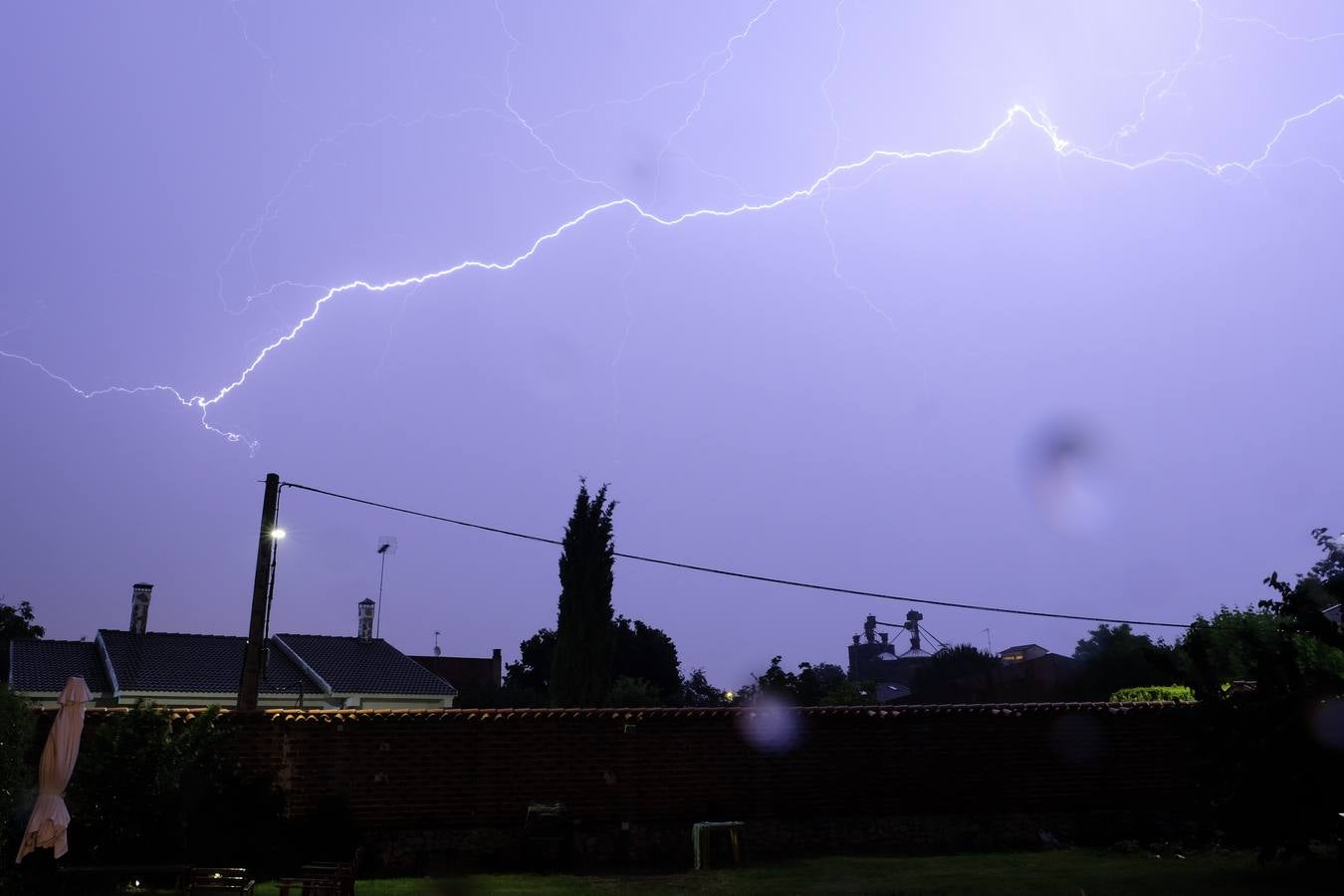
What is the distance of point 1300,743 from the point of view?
36.3 feet

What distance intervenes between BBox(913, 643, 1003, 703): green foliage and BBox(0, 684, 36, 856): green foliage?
5411 cm

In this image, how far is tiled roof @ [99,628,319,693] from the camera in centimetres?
3152

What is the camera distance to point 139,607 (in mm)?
36500

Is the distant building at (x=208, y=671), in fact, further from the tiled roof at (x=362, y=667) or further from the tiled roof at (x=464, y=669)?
the tiled roof at (x=464, y=669)

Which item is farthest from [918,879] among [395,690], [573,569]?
[395,690]

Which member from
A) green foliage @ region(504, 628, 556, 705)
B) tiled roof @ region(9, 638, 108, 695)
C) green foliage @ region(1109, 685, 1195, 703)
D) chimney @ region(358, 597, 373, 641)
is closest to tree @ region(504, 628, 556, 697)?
green foliage @ region(504, 628, 556, 705)

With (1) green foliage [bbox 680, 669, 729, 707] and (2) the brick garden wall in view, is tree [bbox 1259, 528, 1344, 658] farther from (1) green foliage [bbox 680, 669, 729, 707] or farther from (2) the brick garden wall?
(1) green foliage [bbox 680, 669, 729, 707]

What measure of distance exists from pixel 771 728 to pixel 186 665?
26.3m

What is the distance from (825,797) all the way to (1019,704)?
415 centimetres

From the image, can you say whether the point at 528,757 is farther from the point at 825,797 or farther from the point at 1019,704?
the point at 1019,704

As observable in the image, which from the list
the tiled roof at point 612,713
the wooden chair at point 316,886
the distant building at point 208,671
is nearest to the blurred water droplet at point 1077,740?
the tiled roof at point 612,713

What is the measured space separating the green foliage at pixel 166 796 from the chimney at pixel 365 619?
28.3m

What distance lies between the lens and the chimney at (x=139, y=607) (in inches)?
1431

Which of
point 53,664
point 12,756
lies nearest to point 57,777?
point 12,756
